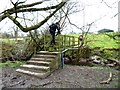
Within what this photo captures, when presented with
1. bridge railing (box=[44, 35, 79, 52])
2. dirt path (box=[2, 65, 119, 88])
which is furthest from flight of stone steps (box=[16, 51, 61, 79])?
bridge railing (box=[44, 35, 79, 52])

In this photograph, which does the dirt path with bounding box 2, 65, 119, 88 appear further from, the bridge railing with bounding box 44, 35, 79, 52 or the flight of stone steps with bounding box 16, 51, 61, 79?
the bridge railing with bounding box 44, 35, 79, 52

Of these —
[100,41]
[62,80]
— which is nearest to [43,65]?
[62,80]

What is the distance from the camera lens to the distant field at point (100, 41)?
13.2 m

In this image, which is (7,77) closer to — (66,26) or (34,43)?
(34,43)

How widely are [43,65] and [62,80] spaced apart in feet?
4.63

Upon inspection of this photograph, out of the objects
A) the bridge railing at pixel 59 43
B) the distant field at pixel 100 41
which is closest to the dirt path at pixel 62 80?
the bridge railing at pixel 59 43

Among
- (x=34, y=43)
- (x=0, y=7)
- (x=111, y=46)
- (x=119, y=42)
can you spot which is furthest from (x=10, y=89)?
(x=111, y=46)

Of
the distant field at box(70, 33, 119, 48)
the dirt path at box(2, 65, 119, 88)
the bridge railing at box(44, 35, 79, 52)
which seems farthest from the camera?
the distant field at box(70, 33, 119, 48)

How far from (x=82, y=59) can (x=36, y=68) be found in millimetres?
4422

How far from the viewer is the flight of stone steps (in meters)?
7.85

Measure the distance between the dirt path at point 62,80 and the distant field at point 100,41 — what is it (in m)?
4.83

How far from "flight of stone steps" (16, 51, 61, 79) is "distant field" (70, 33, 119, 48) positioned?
4.89m

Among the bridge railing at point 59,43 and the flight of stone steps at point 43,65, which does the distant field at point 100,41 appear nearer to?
the bridge railing at point 59,43

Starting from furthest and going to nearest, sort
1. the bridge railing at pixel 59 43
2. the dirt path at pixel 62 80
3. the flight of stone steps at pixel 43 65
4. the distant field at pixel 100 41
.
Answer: the distant field at pixel 100 41
the bridge railing at pixel 59 43
the flight of stone steps at pixel 43 65
the dirt path at pixel 62 80
